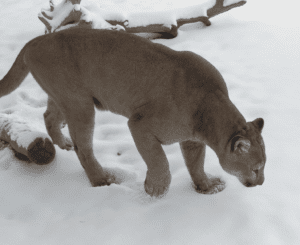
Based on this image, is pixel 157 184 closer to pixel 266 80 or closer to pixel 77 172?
pixel 77 172

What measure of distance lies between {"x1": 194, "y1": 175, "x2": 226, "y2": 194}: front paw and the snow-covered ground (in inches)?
2.2

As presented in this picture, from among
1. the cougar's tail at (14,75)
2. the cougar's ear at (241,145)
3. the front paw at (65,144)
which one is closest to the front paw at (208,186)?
the cougar's ear at (241,145)

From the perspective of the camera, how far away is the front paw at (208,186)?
230cm

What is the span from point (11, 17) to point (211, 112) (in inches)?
231

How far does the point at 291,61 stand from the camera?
413 cm

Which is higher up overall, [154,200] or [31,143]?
[31,143]

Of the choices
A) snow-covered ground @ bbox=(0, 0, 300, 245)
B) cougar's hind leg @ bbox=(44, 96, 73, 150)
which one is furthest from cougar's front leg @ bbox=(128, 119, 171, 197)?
cougar's hind leg @ bbox=(44, 96, 73, 150)

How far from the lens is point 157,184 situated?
220 cm

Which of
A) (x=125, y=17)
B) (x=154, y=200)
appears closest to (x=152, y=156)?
(x=154, y=200)

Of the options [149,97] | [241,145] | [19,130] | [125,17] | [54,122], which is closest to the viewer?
[241,145]

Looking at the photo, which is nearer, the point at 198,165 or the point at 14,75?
the point at 198,165

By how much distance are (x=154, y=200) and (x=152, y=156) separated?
0.38 m

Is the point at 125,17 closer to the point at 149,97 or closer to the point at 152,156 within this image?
the point at 149,97

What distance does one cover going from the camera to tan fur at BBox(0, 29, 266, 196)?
75.5 inches
